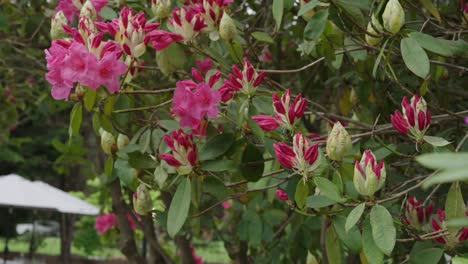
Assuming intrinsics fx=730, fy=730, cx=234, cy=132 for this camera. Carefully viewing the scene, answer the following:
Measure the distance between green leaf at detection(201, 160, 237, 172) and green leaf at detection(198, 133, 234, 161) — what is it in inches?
0.6

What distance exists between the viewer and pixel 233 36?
5.93 feet

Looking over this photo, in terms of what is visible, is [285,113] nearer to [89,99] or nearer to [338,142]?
[338,142]

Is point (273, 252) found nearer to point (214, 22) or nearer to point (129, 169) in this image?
point (129, 169)

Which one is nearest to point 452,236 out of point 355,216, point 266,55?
point 355,216

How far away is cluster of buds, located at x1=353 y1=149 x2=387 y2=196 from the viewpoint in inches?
52.7

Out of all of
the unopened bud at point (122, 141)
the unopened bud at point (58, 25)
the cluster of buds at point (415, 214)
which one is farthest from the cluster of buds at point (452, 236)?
the unopened bud at point (58, 25)

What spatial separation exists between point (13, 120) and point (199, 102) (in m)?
3.63

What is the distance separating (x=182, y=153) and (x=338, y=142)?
16.5 inches

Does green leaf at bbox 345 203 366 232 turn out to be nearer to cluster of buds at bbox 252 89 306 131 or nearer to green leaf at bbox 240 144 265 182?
cluster of buds at bbox 252 89 306 131

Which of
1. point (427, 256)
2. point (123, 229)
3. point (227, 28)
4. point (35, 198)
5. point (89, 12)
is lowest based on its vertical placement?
point (35, 198)

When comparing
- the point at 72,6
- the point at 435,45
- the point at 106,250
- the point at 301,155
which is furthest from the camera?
the point at 106,250

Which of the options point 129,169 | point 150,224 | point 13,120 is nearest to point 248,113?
point 129,169

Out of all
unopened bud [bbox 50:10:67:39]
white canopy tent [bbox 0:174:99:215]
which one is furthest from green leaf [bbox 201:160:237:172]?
white canopy tent [bbox 0:174:99:215]

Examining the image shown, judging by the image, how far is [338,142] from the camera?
1434 millimetres
